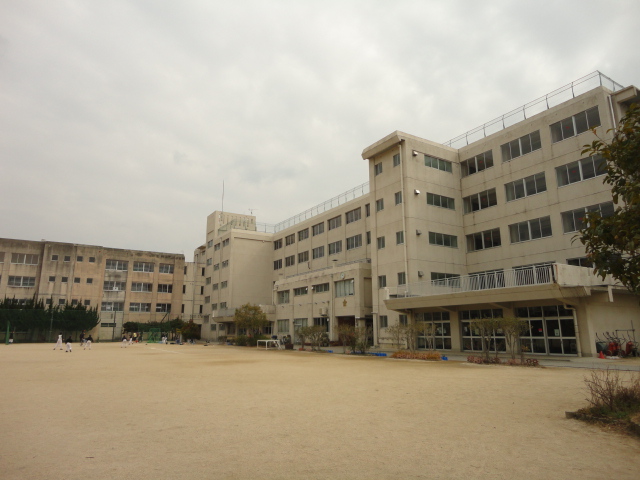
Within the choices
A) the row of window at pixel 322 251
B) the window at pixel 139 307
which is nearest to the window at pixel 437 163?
the row of window at pixel 322 251

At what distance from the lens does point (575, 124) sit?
30125 mm

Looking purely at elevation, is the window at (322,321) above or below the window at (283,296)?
below

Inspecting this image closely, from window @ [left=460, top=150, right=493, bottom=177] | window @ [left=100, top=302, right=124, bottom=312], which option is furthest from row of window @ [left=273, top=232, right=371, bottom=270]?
window @ [left=100, top=302, right=124, bottom=312]

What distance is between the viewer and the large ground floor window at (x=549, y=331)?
2506 cm

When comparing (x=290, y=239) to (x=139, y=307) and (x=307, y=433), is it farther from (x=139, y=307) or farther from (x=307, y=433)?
(x=307, y=433)

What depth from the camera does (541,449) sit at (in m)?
6.61

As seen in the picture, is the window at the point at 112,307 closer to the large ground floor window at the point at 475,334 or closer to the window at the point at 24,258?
the window at the point at 24,258

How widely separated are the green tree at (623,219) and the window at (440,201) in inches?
1165

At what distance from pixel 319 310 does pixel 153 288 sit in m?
44.6

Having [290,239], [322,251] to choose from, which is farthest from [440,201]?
[290,239]

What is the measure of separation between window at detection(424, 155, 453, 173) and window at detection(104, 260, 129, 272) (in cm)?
6083

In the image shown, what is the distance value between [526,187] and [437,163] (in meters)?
8.28

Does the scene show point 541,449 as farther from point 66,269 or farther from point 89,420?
point 66,269

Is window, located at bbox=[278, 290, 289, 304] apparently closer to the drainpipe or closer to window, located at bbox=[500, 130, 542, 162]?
window, located at bbox=[500, 130, 542, 162]
